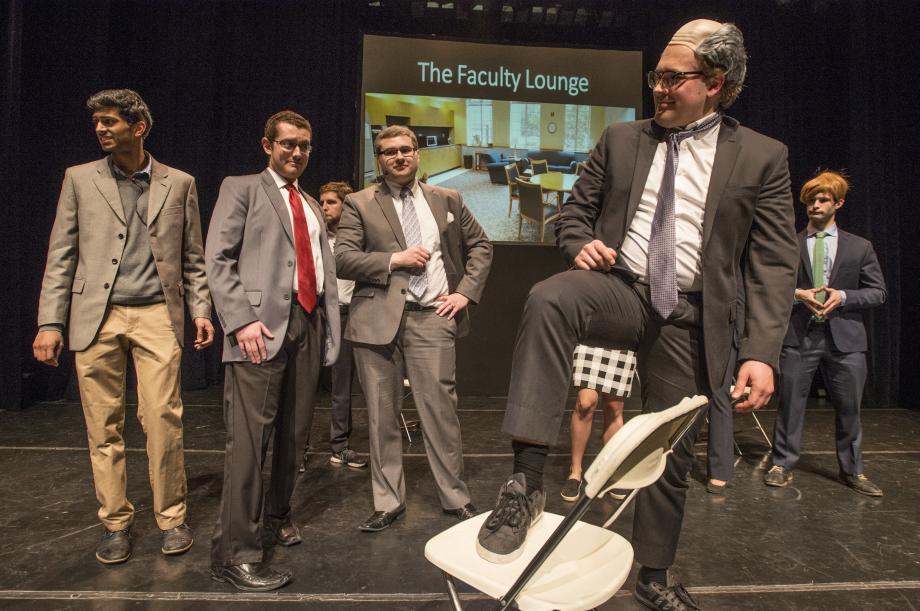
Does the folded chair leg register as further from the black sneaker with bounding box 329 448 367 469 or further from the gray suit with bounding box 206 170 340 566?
the black sneaker with bounding box 329 448 367 469

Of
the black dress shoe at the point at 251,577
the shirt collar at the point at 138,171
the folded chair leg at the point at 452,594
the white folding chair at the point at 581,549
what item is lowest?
the black dress shoe at the point at 251,577

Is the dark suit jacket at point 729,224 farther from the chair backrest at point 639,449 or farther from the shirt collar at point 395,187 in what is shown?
the shirt collar at point 395,187

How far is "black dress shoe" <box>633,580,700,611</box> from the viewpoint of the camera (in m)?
1.94

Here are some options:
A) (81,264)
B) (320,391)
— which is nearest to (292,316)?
(81,264)

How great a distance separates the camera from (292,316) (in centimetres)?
247

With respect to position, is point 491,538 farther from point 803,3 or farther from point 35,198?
point 803,3

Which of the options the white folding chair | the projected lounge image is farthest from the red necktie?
the projected lounge image

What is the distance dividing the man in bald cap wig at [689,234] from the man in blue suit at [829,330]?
2.20 metres

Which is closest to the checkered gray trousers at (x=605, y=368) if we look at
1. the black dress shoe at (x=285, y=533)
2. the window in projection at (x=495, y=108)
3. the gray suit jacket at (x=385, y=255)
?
the gray suit jacket at (x=385, y=255)

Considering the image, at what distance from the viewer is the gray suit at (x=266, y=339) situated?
7.61ft

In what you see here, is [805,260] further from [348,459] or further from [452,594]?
[452,594]

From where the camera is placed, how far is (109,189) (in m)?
2.51

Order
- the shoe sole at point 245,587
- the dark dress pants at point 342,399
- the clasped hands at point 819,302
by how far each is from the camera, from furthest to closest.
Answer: the dark dress pants at point 342,399, the clasped hands at point 819,302, the shoe sole at point 245,587

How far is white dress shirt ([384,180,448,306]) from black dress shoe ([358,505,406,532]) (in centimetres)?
97
